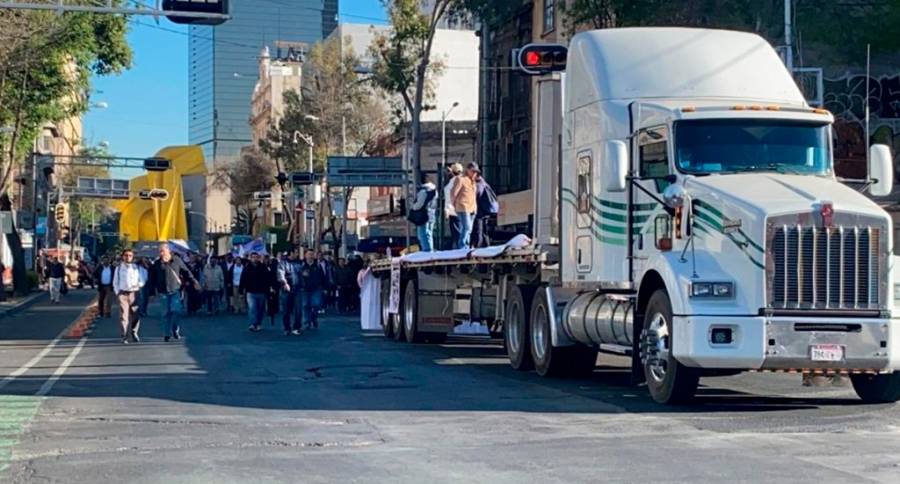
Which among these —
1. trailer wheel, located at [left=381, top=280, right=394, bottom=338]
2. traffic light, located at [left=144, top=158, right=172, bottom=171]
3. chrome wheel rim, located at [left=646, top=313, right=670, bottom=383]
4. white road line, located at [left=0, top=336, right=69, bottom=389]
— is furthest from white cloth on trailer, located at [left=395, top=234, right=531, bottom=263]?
traffic light, located at [left=144, top=158, right=172, bottom=171]

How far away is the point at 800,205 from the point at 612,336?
10.5 ft

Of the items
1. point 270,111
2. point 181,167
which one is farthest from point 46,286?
point 270,111

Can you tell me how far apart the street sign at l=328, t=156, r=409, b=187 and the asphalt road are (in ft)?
98.5

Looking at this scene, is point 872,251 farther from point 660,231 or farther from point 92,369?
point 92,369

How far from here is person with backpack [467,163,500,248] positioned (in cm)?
2200

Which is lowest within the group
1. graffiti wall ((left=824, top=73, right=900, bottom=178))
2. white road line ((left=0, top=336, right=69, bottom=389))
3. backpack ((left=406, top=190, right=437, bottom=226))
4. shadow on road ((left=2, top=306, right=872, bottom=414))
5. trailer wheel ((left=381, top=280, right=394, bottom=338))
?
white road line ((left=0, top=336, right=69, bottom=389))

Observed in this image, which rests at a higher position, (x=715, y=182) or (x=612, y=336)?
(x=715, y=182)

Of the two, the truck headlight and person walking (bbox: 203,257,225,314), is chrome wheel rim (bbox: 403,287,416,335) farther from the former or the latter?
person walking (bbox: 203,257,225,314)

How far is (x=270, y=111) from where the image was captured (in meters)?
100

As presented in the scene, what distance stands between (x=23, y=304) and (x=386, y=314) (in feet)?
72.7

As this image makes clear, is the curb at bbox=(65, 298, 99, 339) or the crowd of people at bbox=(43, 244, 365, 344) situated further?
Result: the curb at bbox=(65, 298, 99, 339)

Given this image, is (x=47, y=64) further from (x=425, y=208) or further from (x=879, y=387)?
(x=879, y=387)

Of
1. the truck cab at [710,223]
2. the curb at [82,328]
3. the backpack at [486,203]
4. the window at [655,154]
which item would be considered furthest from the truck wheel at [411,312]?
the window at [655,154]

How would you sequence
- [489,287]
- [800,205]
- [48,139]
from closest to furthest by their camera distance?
[800,205]
[489,287]
[48,139]
